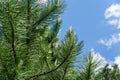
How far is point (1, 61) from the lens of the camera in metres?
5.52

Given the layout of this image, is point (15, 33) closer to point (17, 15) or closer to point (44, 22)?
point (17, 15)

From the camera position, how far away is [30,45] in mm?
6098

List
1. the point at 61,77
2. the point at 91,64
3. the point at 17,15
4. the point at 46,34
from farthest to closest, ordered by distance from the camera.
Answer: the point at 46,34 < the point at 61,77 < the point at 91,64 < the point at 17,15

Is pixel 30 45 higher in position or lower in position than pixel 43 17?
lower

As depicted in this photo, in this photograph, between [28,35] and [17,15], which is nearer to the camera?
[17,15]

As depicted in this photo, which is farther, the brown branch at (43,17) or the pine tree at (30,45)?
the brown branch at (43,17)

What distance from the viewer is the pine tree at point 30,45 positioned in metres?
5.12

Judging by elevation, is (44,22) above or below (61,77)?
above

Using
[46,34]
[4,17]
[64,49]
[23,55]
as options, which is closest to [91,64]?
[64,49]

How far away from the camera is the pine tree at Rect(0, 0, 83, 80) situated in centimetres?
512

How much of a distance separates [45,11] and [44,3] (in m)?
0.17

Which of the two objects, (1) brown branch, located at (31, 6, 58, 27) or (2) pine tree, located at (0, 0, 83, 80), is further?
(1) brown branch, located at (31, 6, 58, 27)

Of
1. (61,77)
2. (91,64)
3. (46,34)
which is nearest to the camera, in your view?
(91,64)

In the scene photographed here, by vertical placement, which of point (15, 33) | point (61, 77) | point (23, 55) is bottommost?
point (61, 77)
